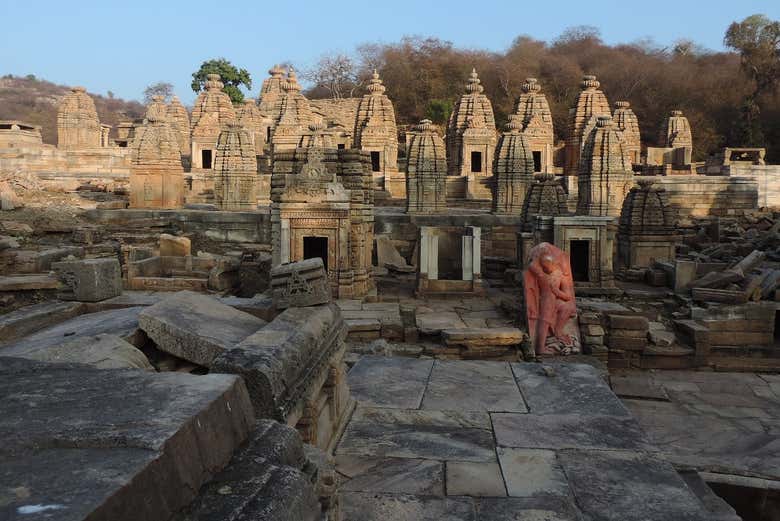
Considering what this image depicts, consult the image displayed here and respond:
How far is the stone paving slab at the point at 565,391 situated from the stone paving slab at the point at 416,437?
0.59 metres

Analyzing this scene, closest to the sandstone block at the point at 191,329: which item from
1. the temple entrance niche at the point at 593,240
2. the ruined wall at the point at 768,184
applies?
the temple entrance niche at the point at 593,240

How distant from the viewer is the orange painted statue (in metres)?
8.33

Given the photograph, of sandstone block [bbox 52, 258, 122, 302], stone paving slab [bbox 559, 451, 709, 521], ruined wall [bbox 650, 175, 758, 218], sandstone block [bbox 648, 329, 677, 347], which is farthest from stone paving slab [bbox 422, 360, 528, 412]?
ruined wall [bbox 650, 175, 758, 218]

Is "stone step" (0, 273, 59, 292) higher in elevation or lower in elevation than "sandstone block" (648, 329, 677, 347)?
higher

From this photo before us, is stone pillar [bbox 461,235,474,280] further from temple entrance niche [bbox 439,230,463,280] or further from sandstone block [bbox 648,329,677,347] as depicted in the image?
sandstone block [bbox 648,329,677,347]

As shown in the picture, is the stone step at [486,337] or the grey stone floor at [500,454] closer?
the grey stone floor at [500,454]

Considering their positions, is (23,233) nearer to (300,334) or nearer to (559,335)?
(559,335)

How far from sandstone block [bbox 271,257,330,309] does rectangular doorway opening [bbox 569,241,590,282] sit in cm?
1021

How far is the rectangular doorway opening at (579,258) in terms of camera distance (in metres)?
13.0

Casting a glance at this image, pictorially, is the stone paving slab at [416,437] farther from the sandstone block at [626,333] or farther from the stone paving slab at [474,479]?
the sandstone block at [626,333]

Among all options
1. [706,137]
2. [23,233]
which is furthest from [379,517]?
[706,137]

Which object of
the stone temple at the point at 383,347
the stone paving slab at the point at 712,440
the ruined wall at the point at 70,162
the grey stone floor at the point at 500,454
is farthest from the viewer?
the ruined wall at the point at 70,162

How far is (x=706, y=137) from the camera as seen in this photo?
38.6 meters

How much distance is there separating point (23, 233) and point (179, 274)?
20.1ft
